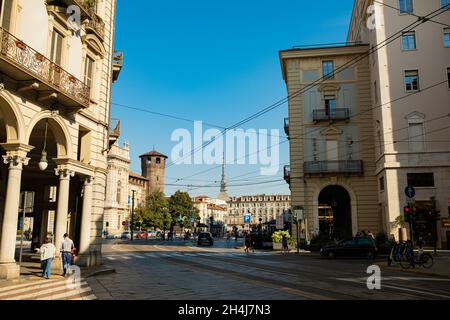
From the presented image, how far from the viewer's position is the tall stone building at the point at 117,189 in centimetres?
9588

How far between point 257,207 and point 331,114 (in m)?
154

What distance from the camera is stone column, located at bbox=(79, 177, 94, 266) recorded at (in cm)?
1845

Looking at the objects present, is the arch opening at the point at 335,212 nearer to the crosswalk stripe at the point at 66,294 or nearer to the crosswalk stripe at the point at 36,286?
the crosswalk stripe at the point at 36,286

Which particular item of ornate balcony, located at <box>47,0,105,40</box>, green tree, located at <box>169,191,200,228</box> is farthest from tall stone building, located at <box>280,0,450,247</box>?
green tree, located at <box>169,191,200,228</box>

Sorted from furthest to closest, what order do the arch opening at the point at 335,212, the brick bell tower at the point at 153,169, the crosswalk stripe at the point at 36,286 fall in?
the brick bell tower at the point at 153,169
the arch opening at the point at 335,212
the crosswalk stripe at the point at 36,286

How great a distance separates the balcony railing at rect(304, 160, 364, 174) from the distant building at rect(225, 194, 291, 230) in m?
148

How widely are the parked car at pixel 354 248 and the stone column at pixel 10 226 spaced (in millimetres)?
19596

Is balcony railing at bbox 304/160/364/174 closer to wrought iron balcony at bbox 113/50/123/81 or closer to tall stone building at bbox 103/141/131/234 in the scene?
wrought iron balcony at bbox 113/50/123/81

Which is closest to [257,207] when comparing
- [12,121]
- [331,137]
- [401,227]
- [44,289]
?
[331,137]

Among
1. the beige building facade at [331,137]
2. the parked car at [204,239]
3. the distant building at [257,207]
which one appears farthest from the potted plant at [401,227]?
the distant building at [257,207]

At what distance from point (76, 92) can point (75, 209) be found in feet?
22.6

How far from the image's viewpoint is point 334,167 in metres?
36.8
